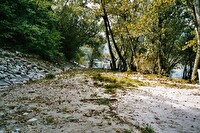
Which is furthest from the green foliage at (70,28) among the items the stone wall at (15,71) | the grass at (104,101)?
the grass at (104,101)

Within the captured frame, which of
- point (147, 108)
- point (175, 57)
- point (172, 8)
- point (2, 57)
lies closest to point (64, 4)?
point (172, 8)

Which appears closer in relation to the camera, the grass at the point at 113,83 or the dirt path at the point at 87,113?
the dirt path at the point at 87,113

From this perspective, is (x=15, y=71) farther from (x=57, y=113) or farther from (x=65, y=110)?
(x=57, y=113)

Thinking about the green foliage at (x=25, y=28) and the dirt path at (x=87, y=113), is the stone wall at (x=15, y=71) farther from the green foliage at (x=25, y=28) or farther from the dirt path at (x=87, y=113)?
the green foliage at (x=25, y=28)

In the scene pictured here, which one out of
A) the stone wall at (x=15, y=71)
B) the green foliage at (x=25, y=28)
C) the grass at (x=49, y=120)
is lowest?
the grass at (x=49, y=120)

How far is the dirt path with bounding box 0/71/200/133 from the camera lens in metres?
5.89

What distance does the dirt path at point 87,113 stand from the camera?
19.3ft

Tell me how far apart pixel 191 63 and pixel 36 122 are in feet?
128

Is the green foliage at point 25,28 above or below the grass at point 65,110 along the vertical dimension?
above

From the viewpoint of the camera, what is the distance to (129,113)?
24.2 ft

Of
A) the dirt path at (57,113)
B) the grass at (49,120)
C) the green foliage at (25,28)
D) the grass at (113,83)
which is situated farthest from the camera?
the green foliage at (25,28)

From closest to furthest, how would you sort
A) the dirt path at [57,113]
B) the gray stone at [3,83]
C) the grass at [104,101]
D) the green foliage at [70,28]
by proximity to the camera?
1. the dirt path at [57,113]
2. the grass at [104,101]
3. the gray stone at [3,83]
4. the green foliage at [70,28]

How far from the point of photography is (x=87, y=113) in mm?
7078

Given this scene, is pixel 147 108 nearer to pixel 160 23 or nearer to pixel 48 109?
pixel 48 109
